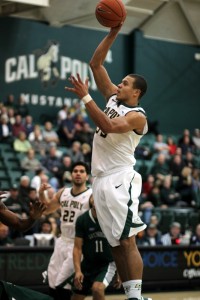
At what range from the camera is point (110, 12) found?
688 centimetres

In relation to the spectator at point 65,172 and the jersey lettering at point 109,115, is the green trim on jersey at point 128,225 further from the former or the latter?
the spectator at point 65,172

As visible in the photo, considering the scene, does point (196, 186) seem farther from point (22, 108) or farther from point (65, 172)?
point (22, 108)

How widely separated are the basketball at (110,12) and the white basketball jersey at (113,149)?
78 centimetres

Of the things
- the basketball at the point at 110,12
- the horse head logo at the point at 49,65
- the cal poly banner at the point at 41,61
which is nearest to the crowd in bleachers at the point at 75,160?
the cal poly banner at the point at 41,61

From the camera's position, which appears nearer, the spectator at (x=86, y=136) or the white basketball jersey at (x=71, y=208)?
the white basketball jersey at (x=71, y=208)

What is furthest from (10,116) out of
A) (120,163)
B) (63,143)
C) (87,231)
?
(120,163)

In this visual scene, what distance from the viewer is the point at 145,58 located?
2512cm

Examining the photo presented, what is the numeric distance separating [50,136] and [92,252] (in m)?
10.8

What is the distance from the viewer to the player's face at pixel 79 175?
9.12 m

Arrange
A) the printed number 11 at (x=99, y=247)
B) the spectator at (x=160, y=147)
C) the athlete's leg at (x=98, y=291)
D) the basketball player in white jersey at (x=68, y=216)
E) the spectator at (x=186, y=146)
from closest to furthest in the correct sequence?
the athlete's leg at (x=98, y=291) → the printed number 11 at (x=99, y=247) → the basketball player in white jersey at (x=68, y=216) → the spectator at (x=160, y=147) → the spectator at (x=186, y=146)

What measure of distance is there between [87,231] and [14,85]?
14.0m

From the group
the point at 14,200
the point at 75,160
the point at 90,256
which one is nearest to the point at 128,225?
the point at 90,256

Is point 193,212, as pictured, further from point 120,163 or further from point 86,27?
point 120,163

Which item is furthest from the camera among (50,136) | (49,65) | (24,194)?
(49,65)
